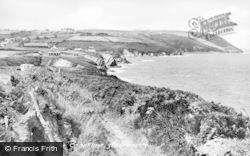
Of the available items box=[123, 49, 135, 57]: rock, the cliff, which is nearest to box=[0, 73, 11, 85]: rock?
the cliff

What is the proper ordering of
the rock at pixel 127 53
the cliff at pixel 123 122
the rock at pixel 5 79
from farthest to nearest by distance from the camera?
the rock at pixel 127 53 < the rock at pixel 5 79 < the cliff at pixel 123 122

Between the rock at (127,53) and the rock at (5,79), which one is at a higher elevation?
the rock at (5,79)

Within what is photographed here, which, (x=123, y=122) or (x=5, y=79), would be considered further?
(x=5, y=79)

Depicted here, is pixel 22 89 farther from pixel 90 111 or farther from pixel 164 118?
pixel 164 118

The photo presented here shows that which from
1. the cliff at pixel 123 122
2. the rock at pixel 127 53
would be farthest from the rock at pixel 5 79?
the rock at pixel 127 53

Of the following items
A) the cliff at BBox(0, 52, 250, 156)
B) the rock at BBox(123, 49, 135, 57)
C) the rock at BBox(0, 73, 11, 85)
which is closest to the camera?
the cliff at BBox(0, 52, 250, 156)

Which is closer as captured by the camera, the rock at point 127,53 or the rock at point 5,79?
the rock at point 5,79

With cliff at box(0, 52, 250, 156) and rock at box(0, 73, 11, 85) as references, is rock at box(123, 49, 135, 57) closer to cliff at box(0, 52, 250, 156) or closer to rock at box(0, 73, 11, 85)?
rock at box(0, 73, 11, 85)

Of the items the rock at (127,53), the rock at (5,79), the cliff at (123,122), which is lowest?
the rock at (127,53)

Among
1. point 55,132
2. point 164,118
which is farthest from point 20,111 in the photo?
point 164,118

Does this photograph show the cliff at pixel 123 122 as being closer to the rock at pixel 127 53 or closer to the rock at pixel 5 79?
the rock at pixel 5 79

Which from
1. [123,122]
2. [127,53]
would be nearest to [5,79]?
[123,122]

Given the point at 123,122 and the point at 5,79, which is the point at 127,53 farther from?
the point at 123,122
